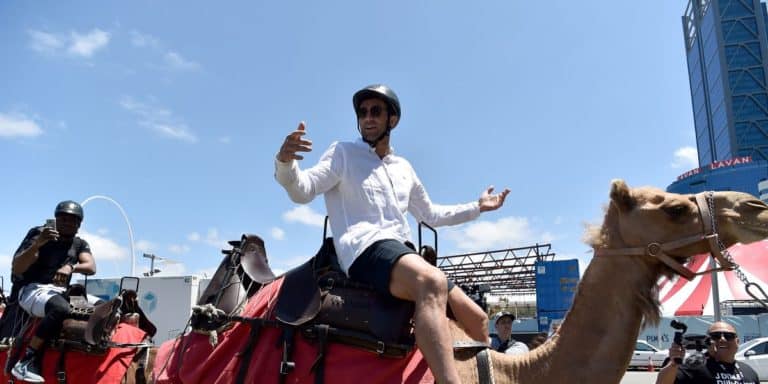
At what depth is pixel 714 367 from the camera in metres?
6.04

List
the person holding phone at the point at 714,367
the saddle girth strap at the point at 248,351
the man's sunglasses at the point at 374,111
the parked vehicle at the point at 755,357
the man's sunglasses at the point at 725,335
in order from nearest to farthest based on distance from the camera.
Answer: the saddle girth strap at the point at 248,351
the man's sunglasses at the point at 374,111
the person holding phone at the point at 714,367
the man's sunglasses at the point at 725,335
the parked vehicle at the point at 755,357

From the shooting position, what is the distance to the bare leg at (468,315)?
145 inches

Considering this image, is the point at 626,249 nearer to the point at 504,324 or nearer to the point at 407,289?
the point at 407,289

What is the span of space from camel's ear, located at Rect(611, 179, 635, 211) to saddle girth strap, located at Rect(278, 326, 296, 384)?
7.62 feet

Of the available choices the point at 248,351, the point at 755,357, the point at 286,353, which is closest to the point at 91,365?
the point at 248,351

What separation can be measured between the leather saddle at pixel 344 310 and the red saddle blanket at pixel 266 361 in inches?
3.5

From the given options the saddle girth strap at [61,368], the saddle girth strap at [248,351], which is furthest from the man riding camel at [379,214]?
the saddle girth strap at [61,368]

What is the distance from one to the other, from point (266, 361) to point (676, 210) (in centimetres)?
287

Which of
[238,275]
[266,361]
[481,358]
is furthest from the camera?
[238,275]

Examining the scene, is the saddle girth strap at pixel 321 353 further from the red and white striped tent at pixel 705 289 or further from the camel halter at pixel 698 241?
the red and white striped tent at pixel 705 289

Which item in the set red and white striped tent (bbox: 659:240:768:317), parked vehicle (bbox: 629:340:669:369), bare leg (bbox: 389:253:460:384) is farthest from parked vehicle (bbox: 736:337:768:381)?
bare leg (bbox: 389:253:460:384)

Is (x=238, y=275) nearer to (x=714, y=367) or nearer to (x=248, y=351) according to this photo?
(x=248, y=351)

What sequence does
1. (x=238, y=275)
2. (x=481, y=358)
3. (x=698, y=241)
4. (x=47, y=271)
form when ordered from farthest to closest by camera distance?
(x=47, y=271) < (x=238, y=275) < (x=481, y=358) < (x=698, y=241)

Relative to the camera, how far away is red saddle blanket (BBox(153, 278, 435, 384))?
3432 mm
